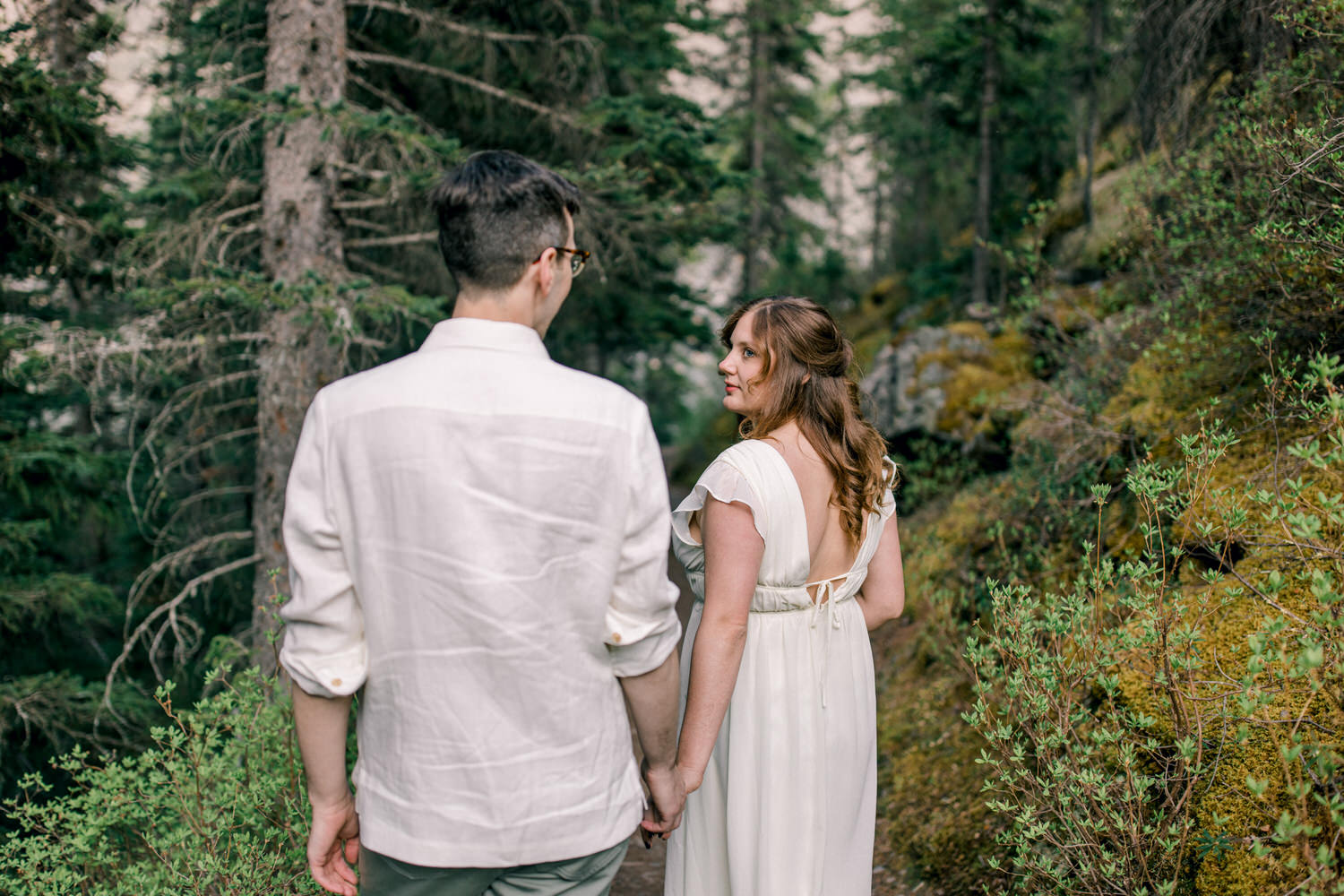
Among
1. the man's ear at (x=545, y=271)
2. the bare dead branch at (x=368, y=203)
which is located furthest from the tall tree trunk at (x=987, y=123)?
the man's ear at (x=545, y=271)

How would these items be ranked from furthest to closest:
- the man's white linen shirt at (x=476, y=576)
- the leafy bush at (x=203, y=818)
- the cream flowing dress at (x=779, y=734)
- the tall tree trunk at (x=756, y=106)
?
the tall tree trunk at (x=756, y=106)
the leafy bush at (x=203, y=818)
the cream flowing dress at (x=779, y=734)
the man's white linen shirt at (x=476, y=576)

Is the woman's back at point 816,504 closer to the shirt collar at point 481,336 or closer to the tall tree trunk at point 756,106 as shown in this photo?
the shirt collar at point 481,336

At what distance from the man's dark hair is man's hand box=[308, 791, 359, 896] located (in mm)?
1124

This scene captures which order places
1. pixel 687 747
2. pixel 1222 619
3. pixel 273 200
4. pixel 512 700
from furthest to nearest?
pixel 273 200 → pixel 1222 619 → pixel 687 747 → pixel 512 700

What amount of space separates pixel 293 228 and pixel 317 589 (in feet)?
18.6

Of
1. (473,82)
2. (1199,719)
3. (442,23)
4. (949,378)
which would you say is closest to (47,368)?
(473,82)

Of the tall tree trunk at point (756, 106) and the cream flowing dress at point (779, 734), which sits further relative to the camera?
the tall tree trunk at point (756, 106)

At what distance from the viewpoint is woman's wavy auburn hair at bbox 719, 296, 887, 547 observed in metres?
2.31

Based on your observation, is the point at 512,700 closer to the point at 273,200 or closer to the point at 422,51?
the point at 273,200

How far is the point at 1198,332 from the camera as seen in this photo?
12.6ft

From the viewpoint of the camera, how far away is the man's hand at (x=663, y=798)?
6.04 ft

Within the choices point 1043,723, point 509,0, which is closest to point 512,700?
point 1043,723

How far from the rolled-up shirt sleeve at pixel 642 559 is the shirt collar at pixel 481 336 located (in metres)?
0.27

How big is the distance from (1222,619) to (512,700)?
8.04ft
